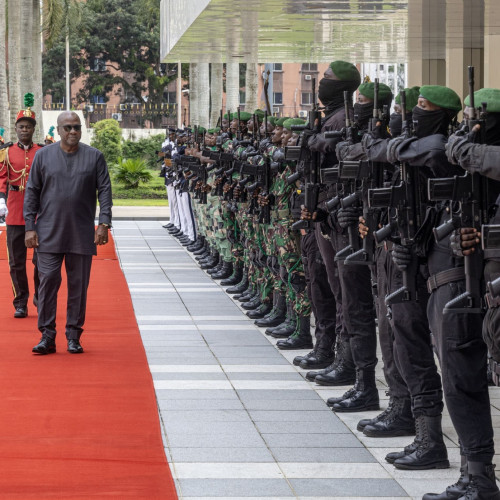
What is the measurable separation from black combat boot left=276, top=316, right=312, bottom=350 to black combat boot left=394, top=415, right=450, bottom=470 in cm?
404

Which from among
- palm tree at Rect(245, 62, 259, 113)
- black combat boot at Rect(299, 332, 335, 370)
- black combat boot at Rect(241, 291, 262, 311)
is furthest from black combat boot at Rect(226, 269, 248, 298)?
palm tree at Rect(245, 62, 259, 113)

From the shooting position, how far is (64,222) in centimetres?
1008

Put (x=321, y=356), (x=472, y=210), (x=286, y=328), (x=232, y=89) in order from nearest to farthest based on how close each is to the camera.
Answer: (x=472, y=210)
(x=321, y=356)
(x=286, y=328)
(x=232, y=89)

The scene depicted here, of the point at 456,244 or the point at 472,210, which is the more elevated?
the point at 472,210

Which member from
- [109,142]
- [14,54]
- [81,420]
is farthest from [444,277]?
[109,142]

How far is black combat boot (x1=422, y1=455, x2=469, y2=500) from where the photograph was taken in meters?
5.72

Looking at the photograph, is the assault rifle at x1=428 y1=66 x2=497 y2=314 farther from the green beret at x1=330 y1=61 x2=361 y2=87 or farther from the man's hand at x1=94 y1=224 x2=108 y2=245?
the man's hand at x1=94 y1=224 x2=108 y2=245

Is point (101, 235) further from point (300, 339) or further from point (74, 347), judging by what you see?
point (300, 339)

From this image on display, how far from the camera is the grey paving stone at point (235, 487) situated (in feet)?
19.5

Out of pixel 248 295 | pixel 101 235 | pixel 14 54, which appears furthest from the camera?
pixel 14 54

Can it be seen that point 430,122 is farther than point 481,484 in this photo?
Yes

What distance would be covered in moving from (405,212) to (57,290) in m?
4.53

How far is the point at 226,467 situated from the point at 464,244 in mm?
1977

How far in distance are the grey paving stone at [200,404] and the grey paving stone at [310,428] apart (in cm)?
53
